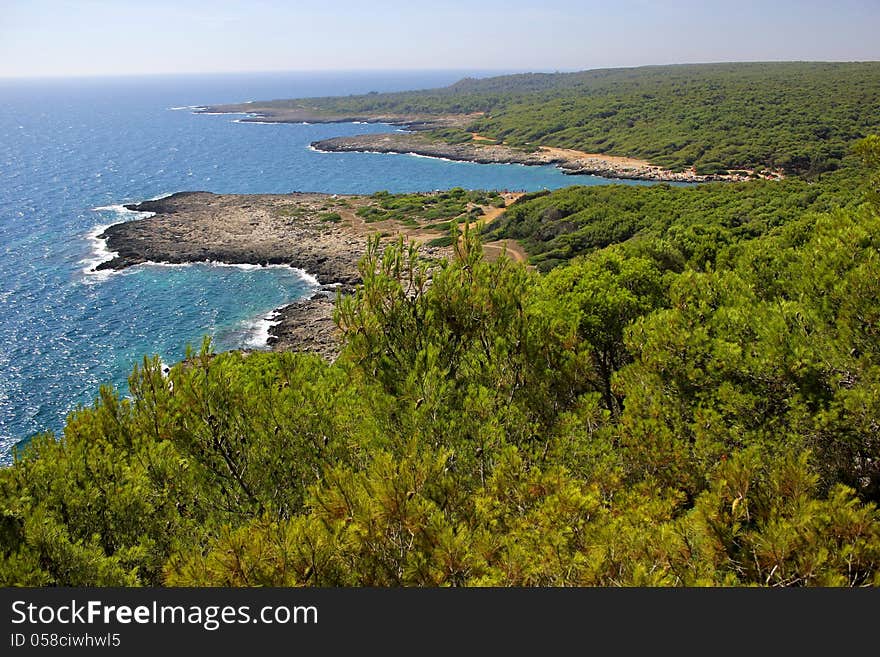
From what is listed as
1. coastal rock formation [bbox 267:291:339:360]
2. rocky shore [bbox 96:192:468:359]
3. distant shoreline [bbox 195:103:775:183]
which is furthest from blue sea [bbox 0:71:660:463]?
distant shoreline [bbox 195:103:775:183]

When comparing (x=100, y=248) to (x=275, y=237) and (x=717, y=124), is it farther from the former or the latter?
(x=717, y=124)

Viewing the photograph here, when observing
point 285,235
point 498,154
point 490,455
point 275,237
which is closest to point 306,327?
point 275,237

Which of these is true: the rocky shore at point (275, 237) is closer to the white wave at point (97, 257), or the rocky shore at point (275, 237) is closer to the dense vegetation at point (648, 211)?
the white wave at point (97, 257)

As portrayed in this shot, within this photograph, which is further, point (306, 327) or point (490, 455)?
point (306, 327)

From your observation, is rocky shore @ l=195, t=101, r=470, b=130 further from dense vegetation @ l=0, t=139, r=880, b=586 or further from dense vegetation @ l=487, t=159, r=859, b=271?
dense vegetation @ l=0, t=139, r=880, b=586

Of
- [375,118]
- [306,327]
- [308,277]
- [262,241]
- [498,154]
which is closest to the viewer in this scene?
[306,327]

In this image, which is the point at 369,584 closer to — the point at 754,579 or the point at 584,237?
the point at 754,579

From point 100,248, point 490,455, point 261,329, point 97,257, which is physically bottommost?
point 261,329

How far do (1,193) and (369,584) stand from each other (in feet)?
362

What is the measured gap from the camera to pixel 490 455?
10133mm

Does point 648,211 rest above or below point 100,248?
above

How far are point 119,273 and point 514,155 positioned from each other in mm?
86137

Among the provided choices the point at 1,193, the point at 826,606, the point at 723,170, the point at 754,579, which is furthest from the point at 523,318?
the point at 1,193

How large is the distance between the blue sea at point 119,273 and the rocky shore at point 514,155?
13.7ft
